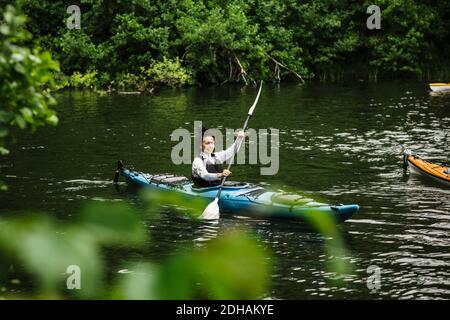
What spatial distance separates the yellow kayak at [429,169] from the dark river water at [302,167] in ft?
0.67

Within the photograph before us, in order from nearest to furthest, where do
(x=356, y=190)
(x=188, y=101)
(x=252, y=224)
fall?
1. (x=252, y=224)
2. (x=356, y=190)
3. (x=188, y=101)

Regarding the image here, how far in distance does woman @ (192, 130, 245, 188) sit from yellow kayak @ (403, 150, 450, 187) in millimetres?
4758

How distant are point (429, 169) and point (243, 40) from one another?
2364 centimetres

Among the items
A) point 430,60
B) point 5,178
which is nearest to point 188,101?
point 5,178

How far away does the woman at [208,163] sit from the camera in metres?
12.2

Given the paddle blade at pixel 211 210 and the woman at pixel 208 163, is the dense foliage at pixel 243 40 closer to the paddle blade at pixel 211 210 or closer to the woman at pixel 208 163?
the woman at pixel 208 163

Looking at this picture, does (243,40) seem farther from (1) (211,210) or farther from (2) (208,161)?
(1) (211,210)

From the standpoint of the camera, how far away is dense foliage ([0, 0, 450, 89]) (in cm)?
3697

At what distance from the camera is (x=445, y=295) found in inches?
309

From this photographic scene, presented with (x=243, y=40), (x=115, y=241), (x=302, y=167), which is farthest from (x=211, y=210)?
(x=243, y=40)

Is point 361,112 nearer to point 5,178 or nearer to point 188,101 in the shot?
point 188,101

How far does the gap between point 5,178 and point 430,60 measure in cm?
3273

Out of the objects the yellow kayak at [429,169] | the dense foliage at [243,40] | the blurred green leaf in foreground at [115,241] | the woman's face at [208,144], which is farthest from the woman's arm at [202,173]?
the dense foliage at [243,40]

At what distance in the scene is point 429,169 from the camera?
14.6 m
